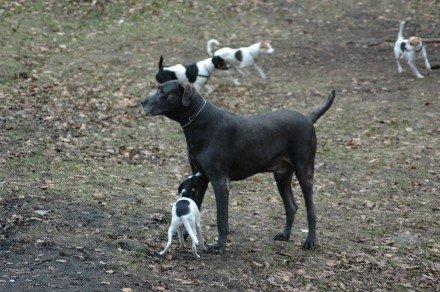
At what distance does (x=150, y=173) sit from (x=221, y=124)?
3764 mm

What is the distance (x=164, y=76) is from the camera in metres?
13.8

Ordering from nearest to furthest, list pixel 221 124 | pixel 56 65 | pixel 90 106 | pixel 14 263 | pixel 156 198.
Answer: pixel 14 263, pixel 221 124, pixel 156 198, pixel 90 106, pixel 56 65

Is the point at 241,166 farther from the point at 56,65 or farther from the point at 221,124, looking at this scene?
the point at 56,65

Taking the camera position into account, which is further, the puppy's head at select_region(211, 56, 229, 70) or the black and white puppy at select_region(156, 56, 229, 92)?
the puppy's head at select_region(211, 56, 229, 70)

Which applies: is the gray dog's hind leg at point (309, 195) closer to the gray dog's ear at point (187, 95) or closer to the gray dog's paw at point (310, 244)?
the gray dog's paw at point (310, 244)

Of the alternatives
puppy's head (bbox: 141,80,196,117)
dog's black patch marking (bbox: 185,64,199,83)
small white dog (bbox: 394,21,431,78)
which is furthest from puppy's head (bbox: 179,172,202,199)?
small white dog (bbox: 394,21,431,78)

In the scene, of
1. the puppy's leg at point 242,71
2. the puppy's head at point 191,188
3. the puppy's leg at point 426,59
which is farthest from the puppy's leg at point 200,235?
the puppy's leg at point 426,59

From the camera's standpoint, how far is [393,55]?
1888 centimetres

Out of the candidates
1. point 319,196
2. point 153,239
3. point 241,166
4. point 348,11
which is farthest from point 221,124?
point 348,11

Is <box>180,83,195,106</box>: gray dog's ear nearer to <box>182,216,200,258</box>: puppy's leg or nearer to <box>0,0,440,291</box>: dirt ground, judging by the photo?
<box>182,216,200,258</box>: puppy's leg

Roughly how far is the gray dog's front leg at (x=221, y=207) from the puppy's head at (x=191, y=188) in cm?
21

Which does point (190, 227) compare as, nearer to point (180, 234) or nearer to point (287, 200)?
point (180, 234)

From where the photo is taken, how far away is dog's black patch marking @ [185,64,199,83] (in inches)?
571

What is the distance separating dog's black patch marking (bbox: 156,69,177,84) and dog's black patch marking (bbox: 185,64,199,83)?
0.42 m
